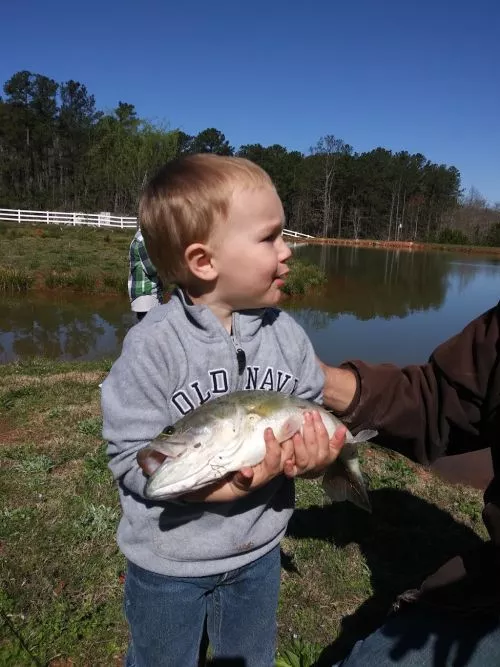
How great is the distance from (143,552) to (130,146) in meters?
63.0

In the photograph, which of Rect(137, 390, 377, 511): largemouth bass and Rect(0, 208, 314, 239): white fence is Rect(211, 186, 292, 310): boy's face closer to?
Rect(137, 390, 377, 511): largemouth bass

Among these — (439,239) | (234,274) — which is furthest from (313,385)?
(439,239)

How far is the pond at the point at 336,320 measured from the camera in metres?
12.2

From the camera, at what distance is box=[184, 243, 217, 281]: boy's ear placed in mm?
1918

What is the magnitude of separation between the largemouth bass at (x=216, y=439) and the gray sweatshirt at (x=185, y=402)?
0.55 ft

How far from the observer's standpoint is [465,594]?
241 cm

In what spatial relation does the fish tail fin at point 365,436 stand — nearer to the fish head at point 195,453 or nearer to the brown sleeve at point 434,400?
the brown sleeve at point 434,400

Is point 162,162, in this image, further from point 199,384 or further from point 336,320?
point 199,384

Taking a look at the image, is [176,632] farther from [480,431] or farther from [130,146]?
[130,146]

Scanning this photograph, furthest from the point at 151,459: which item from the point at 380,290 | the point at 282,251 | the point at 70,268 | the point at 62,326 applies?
the point at 380,290

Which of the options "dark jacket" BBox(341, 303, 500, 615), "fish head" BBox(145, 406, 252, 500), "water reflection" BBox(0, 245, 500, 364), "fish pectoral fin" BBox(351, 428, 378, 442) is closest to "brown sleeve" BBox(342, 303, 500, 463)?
"dark jacket" BBox(341, 303, 500, 615)

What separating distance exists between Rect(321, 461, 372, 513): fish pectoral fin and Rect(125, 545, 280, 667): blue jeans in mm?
387

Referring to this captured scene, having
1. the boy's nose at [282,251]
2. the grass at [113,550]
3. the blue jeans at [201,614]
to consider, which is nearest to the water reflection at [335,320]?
the grass at [113,550]

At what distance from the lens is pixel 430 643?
7.74 ft
